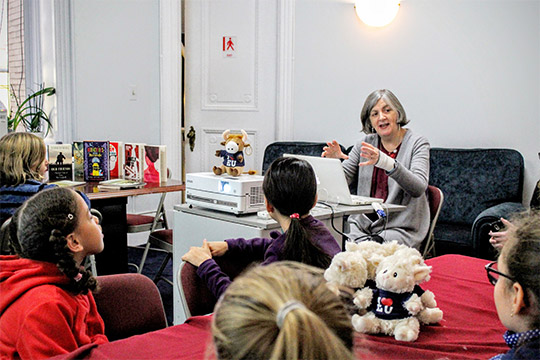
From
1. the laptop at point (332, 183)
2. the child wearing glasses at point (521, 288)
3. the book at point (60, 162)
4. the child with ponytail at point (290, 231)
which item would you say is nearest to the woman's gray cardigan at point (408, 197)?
the laptop at point (332, 183)

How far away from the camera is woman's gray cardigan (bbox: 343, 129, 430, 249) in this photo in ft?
9.01

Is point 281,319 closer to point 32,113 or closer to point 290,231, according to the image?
point 290,231

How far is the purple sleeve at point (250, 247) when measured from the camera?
5.83 feet

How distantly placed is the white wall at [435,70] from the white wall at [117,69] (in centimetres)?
124

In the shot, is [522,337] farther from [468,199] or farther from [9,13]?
[9,13]

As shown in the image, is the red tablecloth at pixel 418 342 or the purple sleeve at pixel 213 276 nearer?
the red tablecloth at pixel 418 342

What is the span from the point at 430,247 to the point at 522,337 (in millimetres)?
2018

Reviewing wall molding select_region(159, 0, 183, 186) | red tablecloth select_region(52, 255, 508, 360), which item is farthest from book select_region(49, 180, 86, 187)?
red tablecloth select_region(52, 255, 508, 360)

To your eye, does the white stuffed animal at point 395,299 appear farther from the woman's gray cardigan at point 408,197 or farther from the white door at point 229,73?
the white door at point 229,73

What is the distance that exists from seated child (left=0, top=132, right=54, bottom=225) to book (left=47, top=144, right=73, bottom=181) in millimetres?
635

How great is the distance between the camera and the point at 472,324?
4.75 feet

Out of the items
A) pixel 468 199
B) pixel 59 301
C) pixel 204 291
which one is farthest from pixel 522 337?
pixel 468 199

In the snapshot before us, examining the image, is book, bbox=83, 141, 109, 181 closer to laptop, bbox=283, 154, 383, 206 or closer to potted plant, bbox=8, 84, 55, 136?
potted plant, bbox=8, 84, 55, 136

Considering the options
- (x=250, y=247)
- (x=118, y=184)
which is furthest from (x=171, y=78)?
(x=250, y=247)
